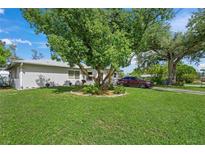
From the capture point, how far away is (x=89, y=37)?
11891mm

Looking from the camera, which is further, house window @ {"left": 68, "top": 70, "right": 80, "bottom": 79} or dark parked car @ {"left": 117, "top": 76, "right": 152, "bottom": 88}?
house window @ {"left": 68, "top": 70, "right": 80, "bottom": 79}

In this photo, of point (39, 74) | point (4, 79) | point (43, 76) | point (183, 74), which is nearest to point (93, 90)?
point (39, 74)

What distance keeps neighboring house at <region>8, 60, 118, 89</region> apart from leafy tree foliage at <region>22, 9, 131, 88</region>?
6640 millimetres

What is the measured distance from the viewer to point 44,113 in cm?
754

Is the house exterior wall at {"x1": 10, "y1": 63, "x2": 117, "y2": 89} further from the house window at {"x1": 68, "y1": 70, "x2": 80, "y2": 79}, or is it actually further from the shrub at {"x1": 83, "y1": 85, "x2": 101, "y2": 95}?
the shrub at {"x1": 83, "y1": 85, "x2": 101, "y2": 95}

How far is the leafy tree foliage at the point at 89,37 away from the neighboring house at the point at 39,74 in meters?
6.64

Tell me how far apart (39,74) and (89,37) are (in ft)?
31.4

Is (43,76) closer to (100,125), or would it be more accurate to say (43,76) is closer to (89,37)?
(89,37)

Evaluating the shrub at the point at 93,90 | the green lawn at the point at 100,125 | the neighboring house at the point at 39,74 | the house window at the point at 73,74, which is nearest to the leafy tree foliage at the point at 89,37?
the shrub at the point at 93,90

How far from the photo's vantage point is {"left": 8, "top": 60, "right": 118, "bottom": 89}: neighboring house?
18359 millimetres

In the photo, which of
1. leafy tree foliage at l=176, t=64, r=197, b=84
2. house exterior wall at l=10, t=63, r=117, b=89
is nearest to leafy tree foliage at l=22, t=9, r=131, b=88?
house exterior wall at l=10, t=63, r=117, b=89
